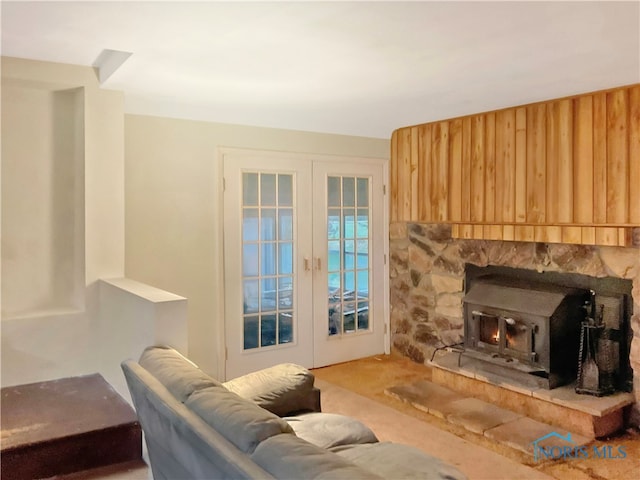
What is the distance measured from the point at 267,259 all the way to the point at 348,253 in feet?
2.88

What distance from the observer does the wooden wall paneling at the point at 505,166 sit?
3994 millimetres

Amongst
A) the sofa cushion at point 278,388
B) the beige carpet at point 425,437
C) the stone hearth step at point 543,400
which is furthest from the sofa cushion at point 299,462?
the stone hearth step at point 543,400

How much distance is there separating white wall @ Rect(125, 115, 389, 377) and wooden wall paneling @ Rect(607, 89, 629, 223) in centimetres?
250

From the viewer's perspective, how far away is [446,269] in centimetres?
476

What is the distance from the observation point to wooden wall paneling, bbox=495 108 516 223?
157 inches

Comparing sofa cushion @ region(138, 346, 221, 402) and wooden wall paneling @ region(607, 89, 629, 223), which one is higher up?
wooden wall paneling @ region(607, 89, 629, 223)

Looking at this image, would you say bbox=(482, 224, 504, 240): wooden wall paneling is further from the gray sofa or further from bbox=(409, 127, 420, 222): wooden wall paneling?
the gray sofa

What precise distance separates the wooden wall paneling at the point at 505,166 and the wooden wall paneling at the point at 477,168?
14cm

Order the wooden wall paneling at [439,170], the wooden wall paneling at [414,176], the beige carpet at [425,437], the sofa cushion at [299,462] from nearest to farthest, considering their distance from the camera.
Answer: the sofa cushion at [299,462], the beige carpet at [425,437], the wooden wall paneling at [439,170], the wooden wall paneling at [414,176]

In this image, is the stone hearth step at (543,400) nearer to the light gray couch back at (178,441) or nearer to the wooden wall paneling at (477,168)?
the wooden wall paneling at (477,168)

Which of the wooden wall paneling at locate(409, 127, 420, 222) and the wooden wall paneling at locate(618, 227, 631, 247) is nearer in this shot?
the wooden wall paneling at locate(618, 227, 631, 247)

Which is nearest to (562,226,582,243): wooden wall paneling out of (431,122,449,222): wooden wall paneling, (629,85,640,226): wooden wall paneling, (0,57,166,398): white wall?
(629,85,640,226): wooden wall paneling

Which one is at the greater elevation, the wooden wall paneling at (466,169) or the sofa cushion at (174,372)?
the wooden wall paneling at (466,169)

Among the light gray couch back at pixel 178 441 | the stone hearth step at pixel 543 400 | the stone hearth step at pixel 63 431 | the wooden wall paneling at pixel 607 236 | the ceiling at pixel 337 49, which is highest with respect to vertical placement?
the ceiling at pixel 337 49
